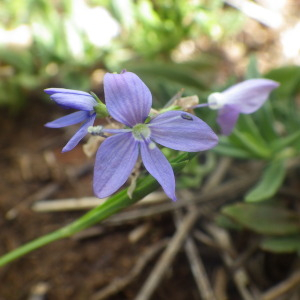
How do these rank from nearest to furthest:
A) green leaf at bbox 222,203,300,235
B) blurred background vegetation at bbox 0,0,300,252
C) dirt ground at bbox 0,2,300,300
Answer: green leaf at bbox 222,203,300,235, dirt ground at bbox 0,2,300,300, blurred background vegetation at bbox 0,0,300,252

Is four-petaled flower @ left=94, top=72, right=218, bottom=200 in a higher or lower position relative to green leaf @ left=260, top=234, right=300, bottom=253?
higher

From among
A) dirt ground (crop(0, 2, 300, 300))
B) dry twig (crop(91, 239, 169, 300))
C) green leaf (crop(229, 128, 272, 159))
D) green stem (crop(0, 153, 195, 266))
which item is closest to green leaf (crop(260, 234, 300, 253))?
dirt ground (crop(0, 2, 300, 300))

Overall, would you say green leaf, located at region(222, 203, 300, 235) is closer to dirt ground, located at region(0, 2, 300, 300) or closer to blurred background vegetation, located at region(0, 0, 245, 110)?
dirt ground, located at region(0, 2, 300, 300)

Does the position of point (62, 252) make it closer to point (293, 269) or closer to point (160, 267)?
point (160, 267)

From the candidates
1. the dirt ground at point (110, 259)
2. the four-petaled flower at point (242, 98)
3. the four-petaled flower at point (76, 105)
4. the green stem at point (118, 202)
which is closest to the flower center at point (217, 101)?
the four-petaled flower at point (242, 98)

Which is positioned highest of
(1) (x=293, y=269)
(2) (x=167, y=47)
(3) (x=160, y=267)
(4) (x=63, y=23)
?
(4) (x=63, y=23)

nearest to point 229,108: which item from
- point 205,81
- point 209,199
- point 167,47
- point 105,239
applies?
point 209,199

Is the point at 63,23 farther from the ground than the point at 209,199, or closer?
farther from the ground

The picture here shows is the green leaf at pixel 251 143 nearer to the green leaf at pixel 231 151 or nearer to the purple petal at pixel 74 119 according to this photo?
the green leaf at pixel 231 151
